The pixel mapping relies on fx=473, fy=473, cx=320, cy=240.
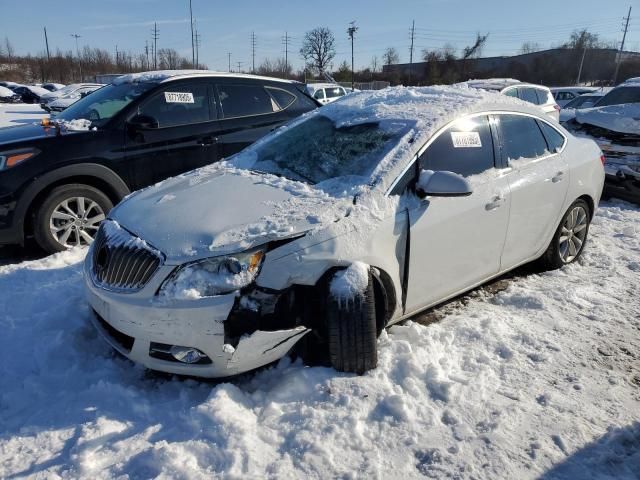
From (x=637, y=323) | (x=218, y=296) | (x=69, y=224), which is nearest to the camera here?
(x=218, y=296)

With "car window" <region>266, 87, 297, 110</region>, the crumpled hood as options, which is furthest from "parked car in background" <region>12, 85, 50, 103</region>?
the crumpled hood

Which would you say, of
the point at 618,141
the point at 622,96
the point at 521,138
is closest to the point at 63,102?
the point at 622,96

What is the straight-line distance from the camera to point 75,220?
4.71 metres

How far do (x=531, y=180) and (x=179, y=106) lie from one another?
381cm

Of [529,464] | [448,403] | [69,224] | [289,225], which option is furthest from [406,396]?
[69,224]

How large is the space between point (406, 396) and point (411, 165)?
1417mm

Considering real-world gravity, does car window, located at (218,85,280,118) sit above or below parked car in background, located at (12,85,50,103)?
above

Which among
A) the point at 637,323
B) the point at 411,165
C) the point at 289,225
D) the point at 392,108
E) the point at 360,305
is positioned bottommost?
the point at 637,323

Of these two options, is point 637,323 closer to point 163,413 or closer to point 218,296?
point 218,296

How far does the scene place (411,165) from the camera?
3.04 m

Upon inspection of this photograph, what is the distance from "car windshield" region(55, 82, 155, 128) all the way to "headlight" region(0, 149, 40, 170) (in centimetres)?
75

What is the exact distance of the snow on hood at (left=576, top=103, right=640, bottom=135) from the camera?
6871mm

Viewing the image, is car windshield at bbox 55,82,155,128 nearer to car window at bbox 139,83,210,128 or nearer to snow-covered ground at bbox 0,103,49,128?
car window at bbox 139,83,210,128

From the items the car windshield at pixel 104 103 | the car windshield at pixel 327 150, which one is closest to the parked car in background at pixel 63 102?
the car windshield at pixel 104 103
